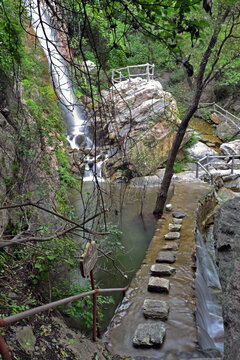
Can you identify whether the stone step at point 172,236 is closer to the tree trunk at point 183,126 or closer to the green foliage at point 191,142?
the tree trunk at point 183,126

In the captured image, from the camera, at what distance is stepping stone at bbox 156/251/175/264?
4.54 meters

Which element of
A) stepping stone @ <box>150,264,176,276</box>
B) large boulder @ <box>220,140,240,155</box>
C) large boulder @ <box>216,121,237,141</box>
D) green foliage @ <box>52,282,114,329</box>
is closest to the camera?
green foliage @ <box>52,282,114,329</box>

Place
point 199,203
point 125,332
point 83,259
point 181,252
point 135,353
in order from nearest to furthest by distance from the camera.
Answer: point 83,259 → point 135,353 → point 125,332 → point 181,252 → point 199,203

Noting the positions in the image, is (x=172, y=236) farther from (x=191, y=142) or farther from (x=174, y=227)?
(x=191, y=142)

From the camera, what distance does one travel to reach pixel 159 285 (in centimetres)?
376

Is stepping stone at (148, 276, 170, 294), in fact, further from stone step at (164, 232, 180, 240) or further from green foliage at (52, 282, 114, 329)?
stone step at (164, 232, 180, 240)

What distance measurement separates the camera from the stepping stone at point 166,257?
454cm

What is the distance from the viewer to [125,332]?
305cm

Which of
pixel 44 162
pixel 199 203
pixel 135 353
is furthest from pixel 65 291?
pixel 199 203

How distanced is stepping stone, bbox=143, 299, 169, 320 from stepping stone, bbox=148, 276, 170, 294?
273mm

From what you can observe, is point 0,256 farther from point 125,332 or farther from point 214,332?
point 214,332

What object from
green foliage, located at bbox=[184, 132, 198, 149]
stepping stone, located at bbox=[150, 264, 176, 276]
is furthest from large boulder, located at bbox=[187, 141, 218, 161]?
stepping stone, located at bbox=[150, 264, 176, 276]

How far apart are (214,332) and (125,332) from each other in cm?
142

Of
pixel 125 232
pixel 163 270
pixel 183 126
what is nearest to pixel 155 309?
pixel 163 270
